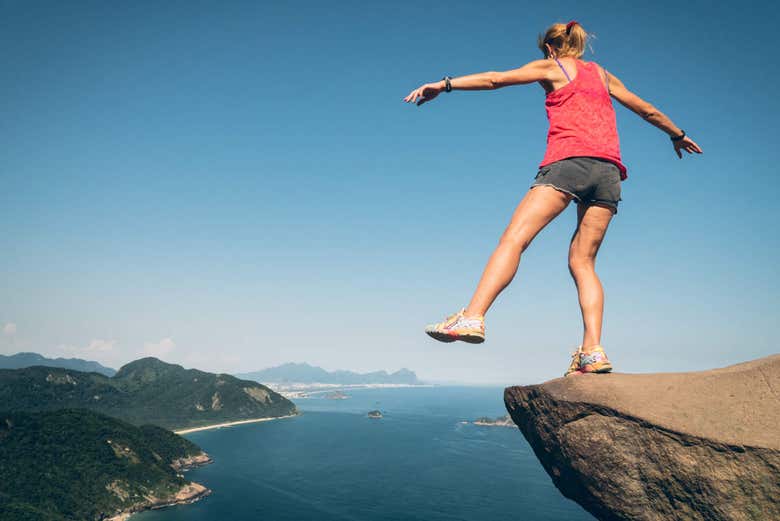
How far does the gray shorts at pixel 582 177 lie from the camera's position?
10.2 ft

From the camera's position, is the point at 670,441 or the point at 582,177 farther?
the point at 582,177

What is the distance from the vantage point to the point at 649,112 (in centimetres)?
373

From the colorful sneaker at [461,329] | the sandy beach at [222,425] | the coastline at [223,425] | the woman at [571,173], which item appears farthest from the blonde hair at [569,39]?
the sandy beach at [222,425]

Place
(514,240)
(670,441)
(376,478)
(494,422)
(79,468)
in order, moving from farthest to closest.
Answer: (494,422)
(376,478)
(79,468)
(514,240)
(670,441)

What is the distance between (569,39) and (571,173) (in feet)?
4.53

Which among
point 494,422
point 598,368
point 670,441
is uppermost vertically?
point 598,368

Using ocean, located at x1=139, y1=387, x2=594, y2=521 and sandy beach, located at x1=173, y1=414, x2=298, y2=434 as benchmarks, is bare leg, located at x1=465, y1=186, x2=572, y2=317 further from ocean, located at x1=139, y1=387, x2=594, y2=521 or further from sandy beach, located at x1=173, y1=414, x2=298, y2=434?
sandy beach, located at x1=173, y1=414, x2=298, y2=434

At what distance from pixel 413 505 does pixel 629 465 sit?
65046 millimetres

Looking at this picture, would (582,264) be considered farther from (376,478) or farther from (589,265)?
(376,478)

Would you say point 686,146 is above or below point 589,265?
above

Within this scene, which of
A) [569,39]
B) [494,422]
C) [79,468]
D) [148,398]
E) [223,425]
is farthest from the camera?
[148,398]

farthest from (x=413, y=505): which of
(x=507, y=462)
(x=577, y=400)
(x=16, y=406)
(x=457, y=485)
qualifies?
(x=16, y=406)

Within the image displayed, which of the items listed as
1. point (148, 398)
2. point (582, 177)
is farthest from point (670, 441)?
point (148, 398)

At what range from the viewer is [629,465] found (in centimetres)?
279
